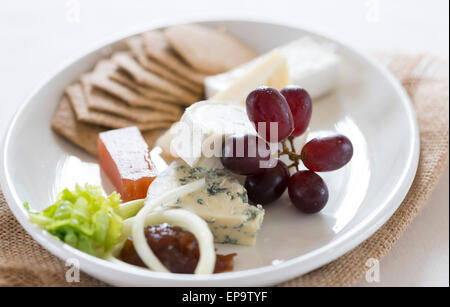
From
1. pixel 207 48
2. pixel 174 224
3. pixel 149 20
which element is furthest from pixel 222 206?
pixel 149 20

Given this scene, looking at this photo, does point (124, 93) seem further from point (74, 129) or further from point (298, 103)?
point (298, 103)

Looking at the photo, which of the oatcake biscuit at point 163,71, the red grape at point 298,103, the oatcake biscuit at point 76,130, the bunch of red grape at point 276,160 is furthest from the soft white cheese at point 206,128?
the oatcake biscuit at point 163,71

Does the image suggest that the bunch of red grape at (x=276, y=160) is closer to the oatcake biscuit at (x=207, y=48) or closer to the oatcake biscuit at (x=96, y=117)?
the oatcake biscuit at (x=96, y=117)

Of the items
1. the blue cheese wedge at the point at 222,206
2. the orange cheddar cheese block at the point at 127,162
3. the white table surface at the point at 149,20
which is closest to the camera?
the blue cheese wedge at the point at 222,206

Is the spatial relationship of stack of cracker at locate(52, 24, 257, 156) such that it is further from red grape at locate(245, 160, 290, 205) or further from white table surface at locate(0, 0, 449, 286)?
red grape at locate(245, 160, 290, 205)
